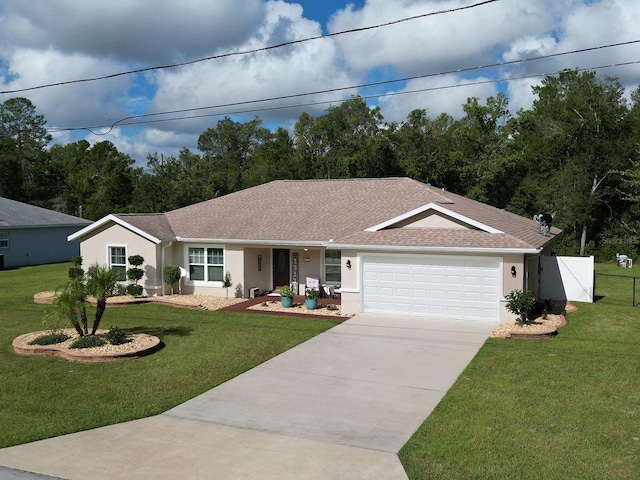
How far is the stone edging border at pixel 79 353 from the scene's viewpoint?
12.6m

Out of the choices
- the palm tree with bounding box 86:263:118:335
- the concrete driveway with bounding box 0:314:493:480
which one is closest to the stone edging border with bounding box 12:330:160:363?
the palm tree with bounding box 86:263:118:335

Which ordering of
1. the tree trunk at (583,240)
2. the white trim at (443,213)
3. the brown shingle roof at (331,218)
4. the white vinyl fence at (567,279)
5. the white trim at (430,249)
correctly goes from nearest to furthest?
the white trim at (430,249) < the white trim at (443,213) < the brown shingle roof at (331,218) < the white vinyl fence at (567,279) < the tree trunk at (583,240)

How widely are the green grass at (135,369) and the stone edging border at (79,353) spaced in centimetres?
20

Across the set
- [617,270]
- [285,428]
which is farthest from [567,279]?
[617,270]

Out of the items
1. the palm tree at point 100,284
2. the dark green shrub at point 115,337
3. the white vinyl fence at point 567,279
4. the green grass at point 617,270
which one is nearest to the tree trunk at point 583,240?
the green grass at point 617,270

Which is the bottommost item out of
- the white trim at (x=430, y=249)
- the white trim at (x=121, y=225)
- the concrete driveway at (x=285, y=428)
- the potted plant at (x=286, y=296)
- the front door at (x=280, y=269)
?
the concrete driveway at (x=285, y=428)

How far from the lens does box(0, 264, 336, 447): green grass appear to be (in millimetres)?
9258

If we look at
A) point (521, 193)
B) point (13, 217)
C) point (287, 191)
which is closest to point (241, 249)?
point (287, 191)

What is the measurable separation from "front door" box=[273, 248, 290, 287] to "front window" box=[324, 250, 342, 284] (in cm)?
196

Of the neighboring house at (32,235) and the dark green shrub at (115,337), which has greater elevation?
the neighboring house at (32,235)

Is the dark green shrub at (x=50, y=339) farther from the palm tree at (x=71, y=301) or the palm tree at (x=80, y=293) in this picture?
the palm tree at (x=71, y=301)

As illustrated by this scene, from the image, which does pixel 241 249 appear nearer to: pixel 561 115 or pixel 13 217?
pixel 13 217

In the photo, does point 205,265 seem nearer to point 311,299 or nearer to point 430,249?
point 311,299

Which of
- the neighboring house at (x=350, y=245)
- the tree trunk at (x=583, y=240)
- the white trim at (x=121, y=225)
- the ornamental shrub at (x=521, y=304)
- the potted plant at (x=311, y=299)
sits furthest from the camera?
the tree trunk at (x=583, y=240)
